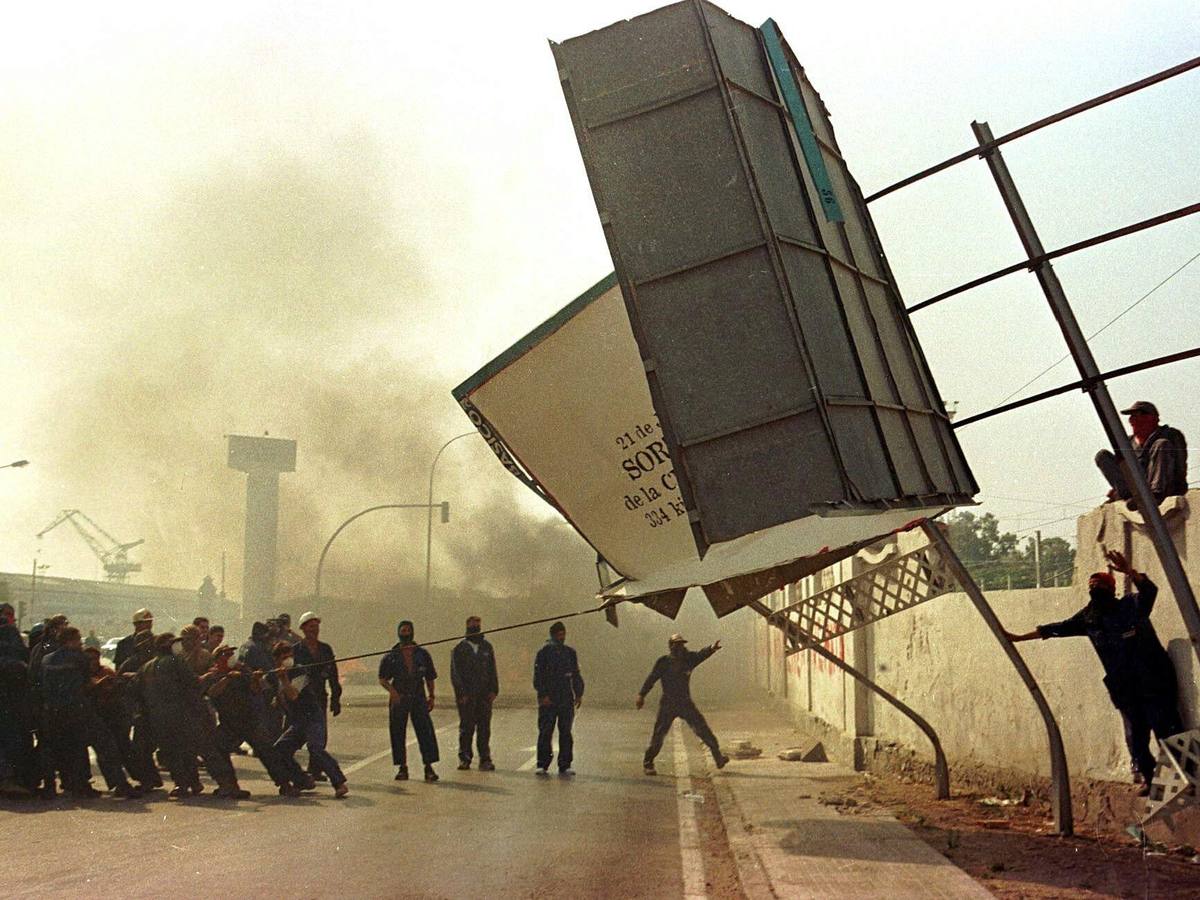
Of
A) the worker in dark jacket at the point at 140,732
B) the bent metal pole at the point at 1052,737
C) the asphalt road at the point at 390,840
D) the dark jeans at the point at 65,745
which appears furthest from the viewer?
the worker in dark jacket at the point at 140,732

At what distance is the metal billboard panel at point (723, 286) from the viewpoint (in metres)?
7.64

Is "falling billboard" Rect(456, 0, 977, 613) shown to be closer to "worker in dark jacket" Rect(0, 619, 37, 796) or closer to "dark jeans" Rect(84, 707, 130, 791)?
"dark jeans" Rect(84, 707, 130, 791)

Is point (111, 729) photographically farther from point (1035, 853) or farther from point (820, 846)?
point (1035, 853)

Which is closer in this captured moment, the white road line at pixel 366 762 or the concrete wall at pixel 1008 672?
the concrete wall at pixel 1008 672

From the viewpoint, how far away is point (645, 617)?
172ft

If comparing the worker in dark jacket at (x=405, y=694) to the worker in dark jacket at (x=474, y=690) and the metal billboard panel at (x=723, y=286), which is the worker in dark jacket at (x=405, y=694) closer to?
the worker in dark jacket at (x=474, y=690)

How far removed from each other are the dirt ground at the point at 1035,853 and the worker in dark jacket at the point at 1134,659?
0.55m

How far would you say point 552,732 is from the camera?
14188mm

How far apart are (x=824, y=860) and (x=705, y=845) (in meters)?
1.27

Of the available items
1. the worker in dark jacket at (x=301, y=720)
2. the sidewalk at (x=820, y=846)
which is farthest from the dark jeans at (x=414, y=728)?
the sidewalk at (x=820, y=846)

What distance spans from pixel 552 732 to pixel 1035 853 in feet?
23.1

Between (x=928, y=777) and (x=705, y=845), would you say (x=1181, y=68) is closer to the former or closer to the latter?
(x=705, y=845)

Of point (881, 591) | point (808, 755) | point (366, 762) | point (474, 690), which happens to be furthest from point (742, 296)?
point (366, 762)

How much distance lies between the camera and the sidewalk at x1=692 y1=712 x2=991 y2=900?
280 inches
